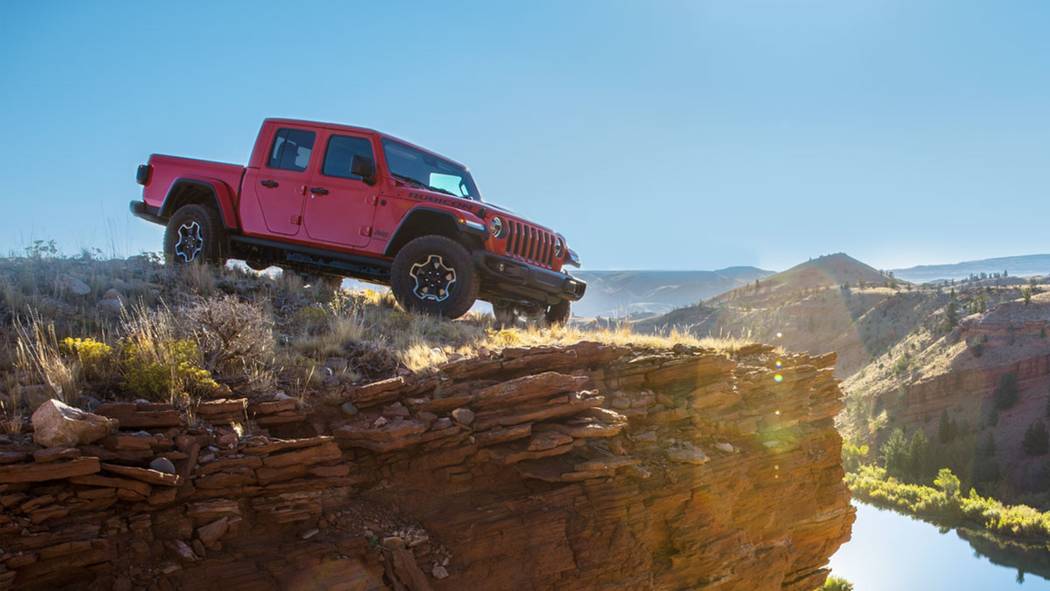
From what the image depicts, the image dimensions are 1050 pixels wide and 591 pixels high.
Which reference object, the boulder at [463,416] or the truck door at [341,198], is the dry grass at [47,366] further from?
the truck door at [341,198]

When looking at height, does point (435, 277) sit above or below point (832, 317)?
above

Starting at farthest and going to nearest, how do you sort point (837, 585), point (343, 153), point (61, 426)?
1. point (837, 585)
2. point (343, 153)
3. point (61, 426)

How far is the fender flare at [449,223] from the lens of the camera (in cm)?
902

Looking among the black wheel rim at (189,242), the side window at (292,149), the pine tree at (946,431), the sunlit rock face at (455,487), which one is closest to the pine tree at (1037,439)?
the pine tree at (946,431)

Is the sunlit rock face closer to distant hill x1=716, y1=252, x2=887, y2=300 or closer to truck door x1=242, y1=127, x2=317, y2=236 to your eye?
truck door x1=242, y1=127, x2=317, y2=236

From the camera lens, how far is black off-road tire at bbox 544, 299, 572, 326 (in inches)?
443

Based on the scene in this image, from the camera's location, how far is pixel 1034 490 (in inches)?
1975

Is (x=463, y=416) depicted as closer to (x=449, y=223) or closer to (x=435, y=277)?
(x=435, y=277)

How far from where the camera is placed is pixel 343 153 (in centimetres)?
999

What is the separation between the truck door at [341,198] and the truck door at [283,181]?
0.20m

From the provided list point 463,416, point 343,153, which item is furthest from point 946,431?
point 463,416

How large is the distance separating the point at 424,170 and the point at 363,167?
5.12 ft

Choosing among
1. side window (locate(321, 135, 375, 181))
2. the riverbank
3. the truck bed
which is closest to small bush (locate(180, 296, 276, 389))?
side window (locate(321, 135, 375, 181))

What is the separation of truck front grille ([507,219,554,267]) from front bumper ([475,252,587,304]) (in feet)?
1.38
